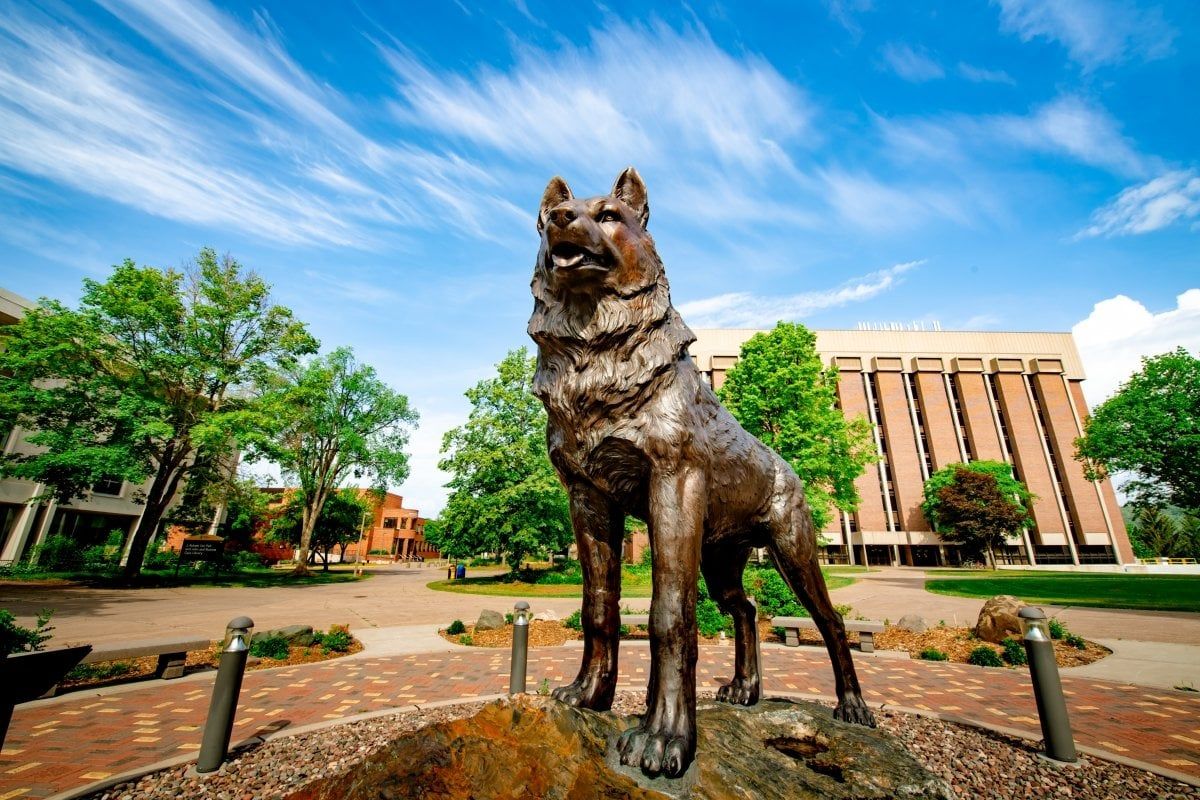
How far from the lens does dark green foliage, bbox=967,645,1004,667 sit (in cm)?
783

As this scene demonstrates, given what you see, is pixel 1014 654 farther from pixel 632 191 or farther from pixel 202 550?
pixel 202 550

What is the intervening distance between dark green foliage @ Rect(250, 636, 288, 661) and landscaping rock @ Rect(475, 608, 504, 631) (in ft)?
12.4

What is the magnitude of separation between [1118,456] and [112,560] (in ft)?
151

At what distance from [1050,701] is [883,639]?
6770 mm

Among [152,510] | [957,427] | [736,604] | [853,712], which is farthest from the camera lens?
[957,427]

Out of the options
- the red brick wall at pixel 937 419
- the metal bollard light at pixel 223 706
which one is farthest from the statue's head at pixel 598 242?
the red brick wall at pixel 937 419

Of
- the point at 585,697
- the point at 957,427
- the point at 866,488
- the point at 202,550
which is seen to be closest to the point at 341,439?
the point at 202,550

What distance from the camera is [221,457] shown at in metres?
21.3

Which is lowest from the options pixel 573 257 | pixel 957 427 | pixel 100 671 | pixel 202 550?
pixel 100 671

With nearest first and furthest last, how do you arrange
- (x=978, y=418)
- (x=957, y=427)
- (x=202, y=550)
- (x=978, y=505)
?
(x=202, y=550), (x=978, y=505), (x=978, y=418), (x=957, y=427)

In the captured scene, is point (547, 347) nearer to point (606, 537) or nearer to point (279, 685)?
point (606, 537)

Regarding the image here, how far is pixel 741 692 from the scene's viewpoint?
3.31m

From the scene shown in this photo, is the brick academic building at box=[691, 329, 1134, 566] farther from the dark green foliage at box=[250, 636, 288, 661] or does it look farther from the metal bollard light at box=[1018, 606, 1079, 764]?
the metal bollard light at box=[1018, 606, 1079, 764]

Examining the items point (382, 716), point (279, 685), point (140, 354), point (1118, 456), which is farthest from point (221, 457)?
point (1118, 456)
